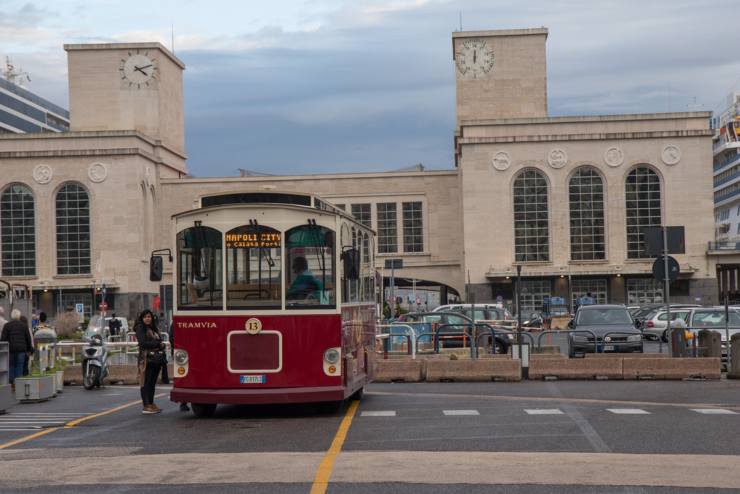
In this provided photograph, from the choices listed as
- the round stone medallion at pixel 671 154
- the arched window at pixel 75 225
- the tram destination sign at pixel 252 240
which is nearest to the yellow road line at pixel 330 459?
the tram destination sign at pixel 252 240

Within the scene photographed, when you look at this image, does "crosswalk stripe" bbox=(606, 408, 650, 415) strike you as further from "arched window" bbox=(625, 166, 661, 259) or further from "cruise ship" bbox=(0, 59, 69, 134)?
"cruise ship" bbox=(0, 59, 69, 134)

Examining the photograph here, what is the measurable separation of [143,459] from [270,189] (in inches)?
235

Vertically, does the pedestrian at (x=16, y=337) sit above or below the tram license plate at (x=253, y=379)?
above

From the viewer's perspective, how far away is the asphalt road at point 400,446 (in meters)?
9.90

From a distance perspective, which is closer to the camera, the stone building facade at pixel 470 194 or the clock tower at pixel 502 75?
the stone building facade at pixel 470 194

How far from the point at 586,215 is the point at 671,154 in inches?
281

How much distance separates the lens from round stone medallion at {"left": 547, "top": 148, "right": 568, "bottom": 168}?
277 feet

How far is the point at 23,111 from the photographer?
403ft

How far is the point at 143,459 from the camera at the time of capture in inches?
456

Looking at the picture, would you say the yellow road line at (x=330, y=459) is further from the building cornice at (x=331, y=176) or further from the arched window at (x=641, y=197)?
the building cornice at (x=331, y=176)

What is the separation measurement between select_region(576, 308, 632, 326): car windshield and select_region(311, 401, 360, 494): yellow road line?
1637cm

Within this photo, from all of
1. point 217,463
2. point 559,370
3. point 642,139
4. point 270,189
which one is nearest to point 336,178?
point 642,139

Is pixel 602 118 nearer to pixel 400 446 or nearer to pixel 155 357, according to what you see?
pixel 155 357

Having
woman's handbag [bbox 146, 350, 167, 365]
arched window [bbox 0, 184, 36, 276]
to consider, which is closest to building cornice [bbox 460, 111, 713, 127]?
arched window [bbox 0, 184, 36, 276]
